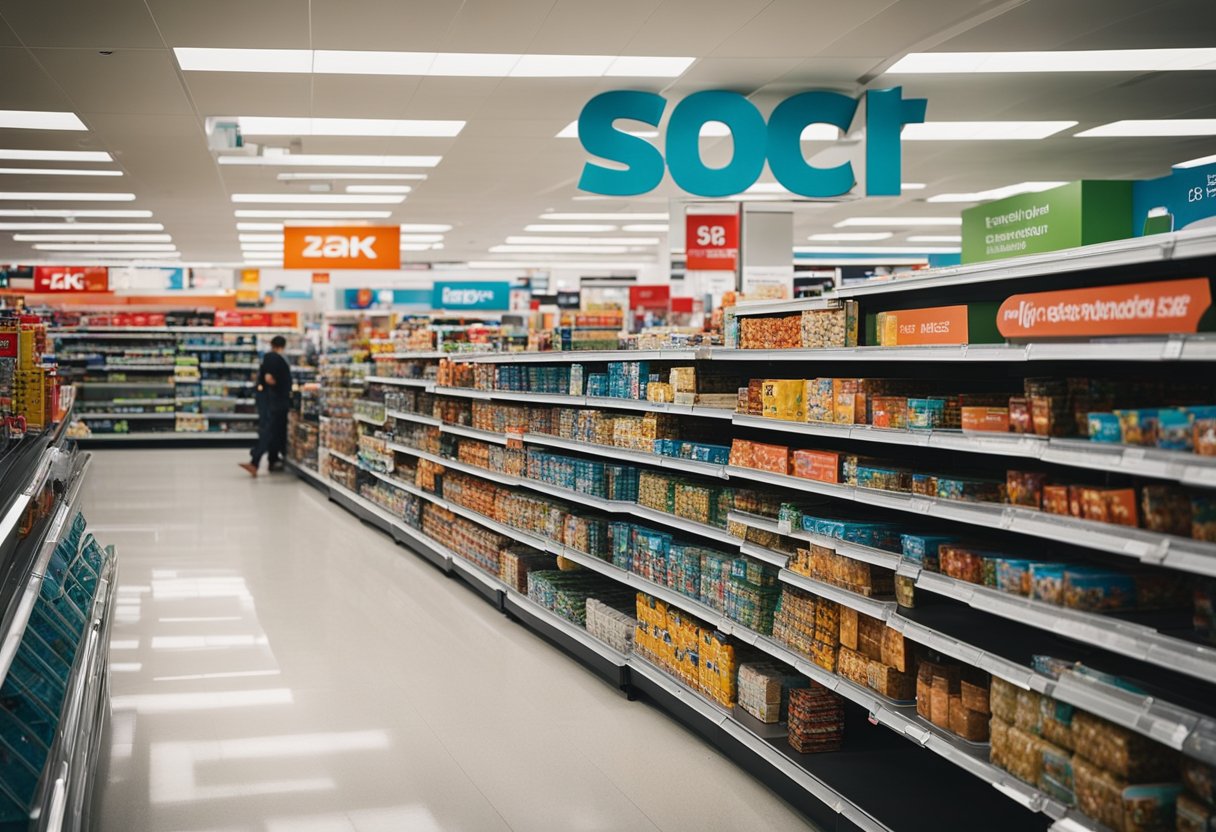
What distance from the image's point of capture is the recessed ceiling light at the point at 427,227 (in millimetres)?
15039

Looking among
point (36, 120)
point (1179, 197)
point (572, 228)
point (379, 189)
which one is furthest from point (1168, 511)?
point (572, 228)

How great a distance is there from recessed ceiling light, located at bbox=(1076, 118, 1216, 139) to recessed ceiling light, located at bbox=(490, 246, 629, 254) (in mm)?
9203

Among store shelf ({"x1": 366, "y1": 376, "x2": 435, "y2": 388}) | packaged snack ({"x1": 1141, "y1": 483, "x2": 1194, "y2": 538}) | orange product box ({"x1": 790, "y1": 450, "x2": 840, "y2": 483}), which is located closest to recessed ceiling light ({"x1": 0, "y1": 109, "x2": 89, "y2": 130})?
store shelf ({"x1": 366, "y1": 376, "x2": 435, "y2": 388})

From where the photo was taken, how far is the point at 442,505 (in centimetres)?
818

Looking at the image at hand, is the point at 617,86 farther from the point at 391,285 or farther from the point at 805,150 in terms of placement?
the point at 391,285

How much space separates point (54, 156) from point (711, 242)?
6.04 metres

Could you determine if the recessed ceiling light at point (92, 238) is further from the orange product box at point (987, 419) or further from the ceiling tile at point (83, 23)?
the orange product box at point (987, 419)

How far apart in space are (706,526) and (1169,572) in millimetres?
2149

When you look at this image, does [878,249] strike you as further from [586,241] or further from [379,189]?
[379,189]

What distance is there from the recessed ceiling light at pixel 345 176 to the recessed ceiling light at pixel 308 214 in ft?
7.49

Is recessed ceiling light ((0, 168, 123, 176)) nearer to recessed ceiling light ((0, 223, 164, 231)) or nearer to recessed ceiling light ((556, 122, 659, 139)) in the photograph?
recessed ceiling light ((0, 223, 164, 231))

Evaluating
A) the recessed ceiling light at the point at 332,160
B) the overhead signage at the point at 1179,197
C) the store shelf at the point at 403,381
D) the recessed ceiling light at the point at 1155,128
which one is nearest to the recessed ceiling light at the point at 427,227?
the store shelf at the point at 403,381

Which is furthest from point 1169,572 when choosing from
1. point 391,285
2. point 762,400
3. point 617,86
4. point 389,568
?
point 391,285

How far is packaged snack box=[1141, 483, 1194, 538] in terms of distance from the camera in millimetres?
2299
